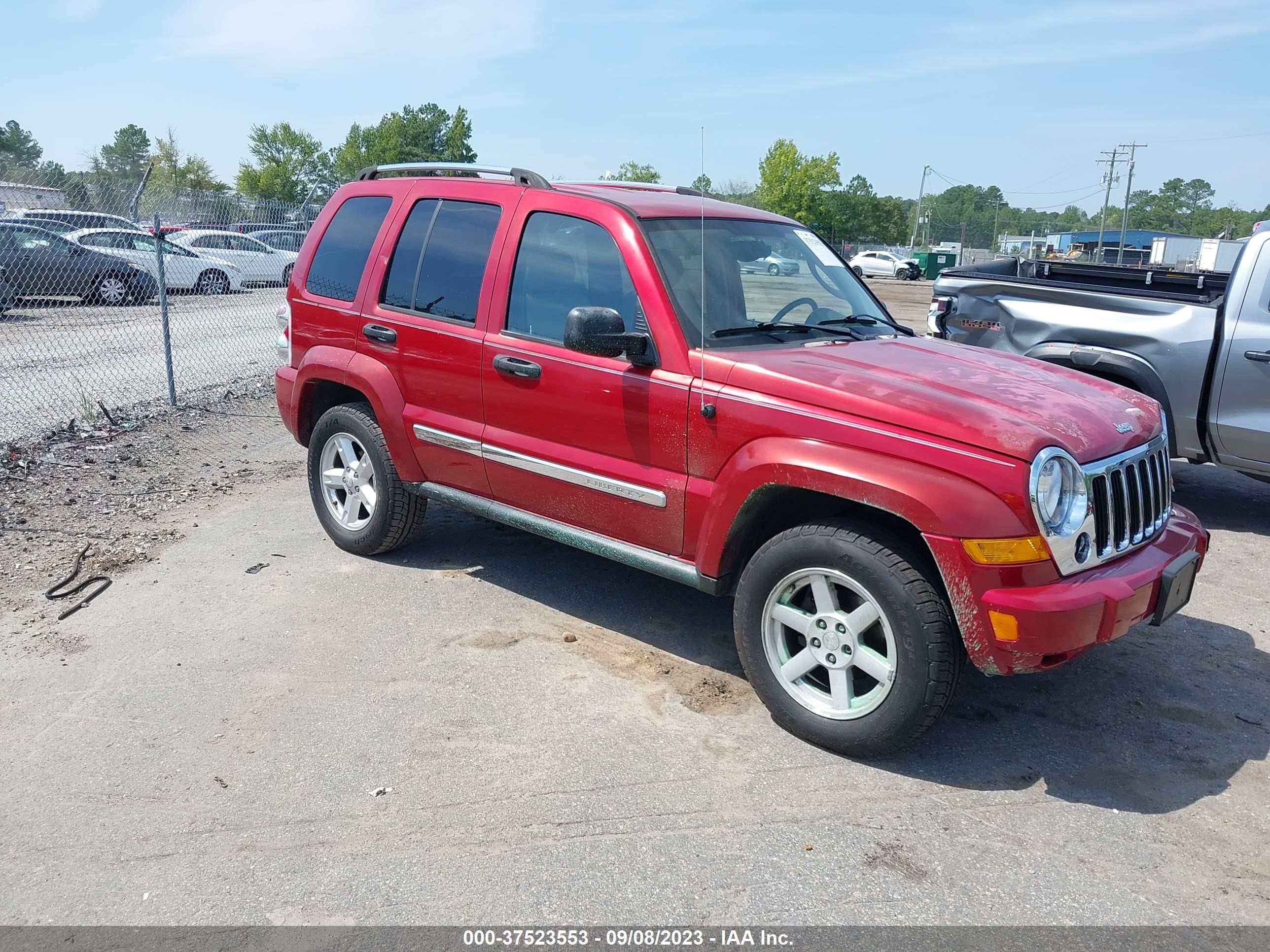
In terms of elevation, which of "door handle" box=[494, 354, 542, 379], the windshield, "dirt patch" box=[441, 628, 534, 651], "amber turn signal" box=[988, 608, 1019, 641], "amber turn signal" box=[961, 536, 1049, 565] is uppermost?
the windshield

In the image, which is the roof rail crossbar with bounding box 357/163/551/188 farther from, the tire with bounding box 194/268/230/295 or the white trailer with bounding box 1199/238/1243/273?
the white trailer with bounding box 1199/238/1243/273

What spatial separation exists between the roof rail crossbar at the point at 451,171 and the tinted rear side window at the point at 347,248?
0.70 feet

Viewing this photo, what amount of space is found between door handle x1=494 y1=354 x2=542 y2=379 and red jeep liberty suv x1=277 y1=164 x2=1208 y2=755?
0.04 ft

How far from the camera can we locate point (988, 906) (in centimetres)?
294

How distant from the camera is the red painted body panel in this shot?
132 inches

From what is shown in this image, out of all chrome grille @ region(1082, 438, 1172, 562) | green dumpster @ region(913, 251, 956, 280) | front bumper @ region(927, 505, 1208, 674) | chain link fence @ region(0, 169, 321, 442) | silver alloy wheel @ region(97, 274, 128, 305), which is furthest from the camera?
green dumpster @ region(913, 251, 956, 280)

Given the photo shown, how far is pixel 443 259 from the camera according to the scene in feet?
16.7

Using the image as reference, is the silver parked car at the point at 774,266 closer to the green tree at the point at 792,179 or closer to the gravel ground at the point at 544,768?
the gravel ground at the point at 544,768

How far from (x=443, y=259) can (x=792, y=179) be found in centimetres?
7816

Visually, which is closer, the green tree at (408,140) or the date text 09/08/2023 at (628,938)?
the date text 09/08/2023 at (628,938)

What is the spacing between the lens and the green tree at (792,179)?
78.8 metres

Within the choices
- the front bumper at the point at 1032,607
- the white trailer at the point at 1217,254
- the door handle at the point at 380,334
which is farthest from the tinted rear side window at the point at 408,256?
the white trailer at the point at 1217,254

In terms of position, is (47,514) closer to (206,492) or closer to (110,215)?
(206,492)

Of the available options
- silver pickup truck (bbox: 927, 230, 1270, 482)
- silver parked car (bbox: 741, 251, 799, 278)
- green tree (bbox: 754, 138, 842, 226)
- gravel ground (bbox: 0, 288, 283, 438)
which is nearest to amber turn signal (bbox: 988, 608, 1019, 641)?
silver parked car (bbox: 741, 251, 799, 278)
